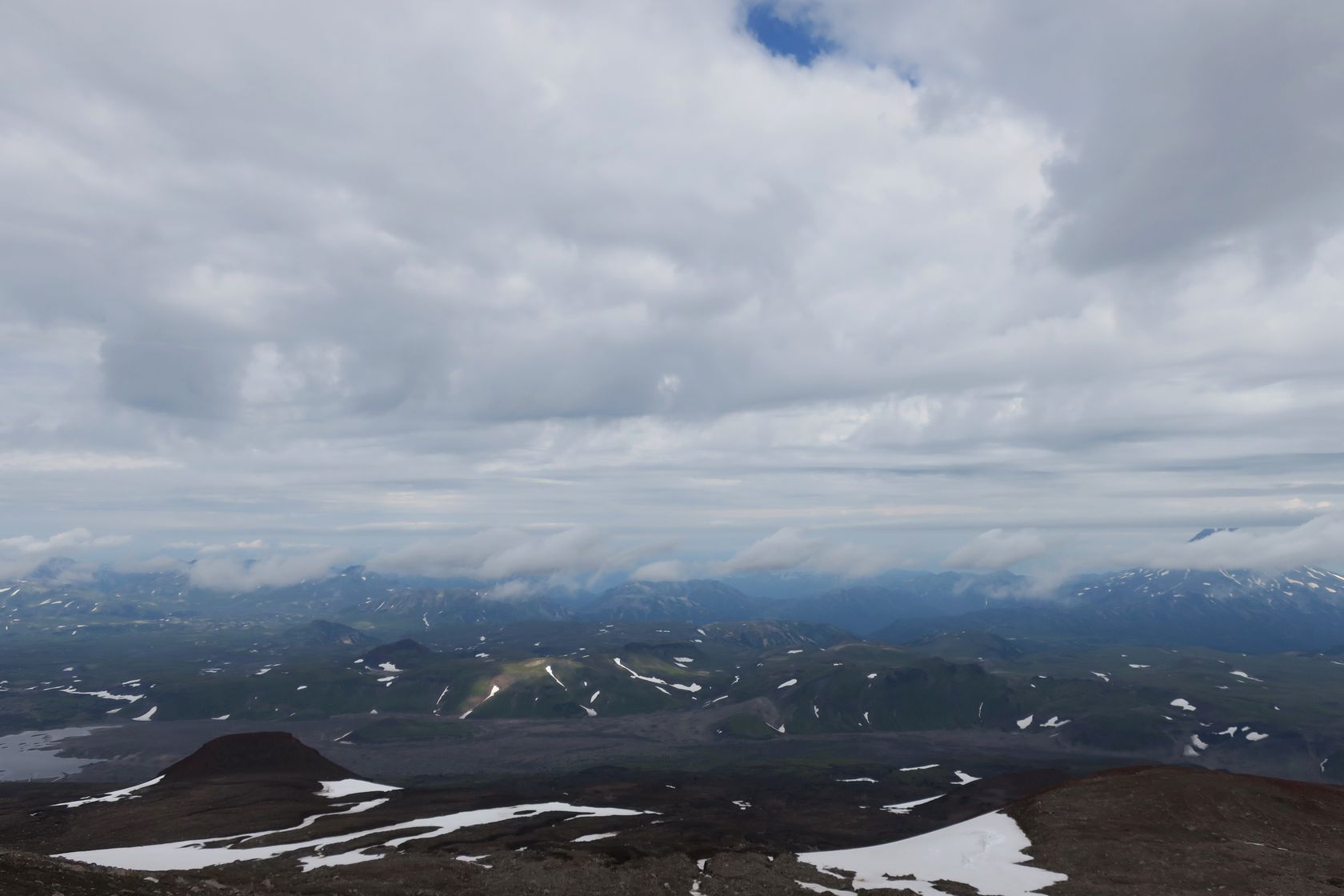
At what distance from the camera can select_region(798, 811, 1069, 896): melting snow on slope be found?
197 feet

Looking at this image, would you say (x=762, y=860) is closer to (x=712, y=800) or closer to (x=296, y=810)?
(x=296, y=810)

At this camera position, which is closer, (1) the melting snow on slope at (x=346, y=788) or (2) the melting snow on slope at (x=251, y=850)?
(2) the melting snow on slope at (x=251, y=850)

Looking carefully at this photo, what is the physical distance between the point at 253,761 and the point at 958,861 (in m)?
159

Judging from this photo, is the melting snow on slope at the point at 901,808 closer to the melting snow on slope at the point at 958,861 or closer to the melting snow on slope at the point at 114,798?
the melting snow on slope at the point at 958,861

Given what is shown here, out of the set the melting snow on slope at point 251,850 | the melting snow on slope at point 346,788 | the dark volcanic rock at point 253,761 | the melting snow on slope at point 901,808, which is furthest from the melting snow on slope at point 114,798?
the melting snow on slope at point 901,808

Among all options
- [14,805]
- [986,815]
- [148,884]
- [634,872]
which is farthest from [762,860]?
[14,805]

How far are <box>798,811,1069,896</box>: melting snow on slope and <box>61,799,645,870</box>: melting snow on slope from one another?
146 ft

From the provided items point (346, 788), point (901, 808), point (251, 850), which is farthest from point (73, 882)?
point (901, 808)

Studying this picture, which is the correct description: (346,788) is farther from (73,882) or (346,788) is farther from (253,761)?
(73,882)

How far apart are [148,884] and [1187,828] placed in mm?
90355

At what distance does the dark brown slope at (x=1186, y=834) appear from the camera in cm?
5697

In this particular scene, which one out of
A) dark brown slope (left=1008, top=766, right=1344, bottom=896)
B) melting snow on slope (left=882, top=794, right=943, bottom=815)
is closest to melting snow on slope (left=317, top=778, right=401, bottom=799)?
melting snow on slope (left=882, top=794, right=943, bottom=815)

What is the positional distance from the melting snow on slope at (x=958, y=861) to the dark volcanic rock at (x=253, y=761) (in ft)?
410

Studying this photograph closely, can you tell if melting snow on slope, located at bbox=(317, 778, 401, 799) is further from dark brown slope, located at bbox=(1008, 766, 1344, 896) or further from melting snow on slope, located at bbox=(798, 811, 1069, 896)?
dark brown slope, located at bbox=(1008, 766, 1344, 896)
